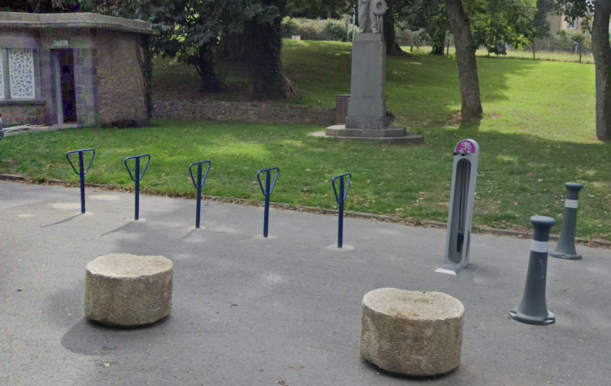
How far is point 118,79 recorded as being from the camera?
69.0ft

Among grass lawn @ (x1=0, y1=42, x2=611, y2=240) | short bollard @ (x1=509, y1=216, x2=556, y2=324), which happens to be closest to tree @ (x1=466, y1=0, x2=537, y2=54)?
grass lawn @ (x1=0, y1=42, x2=611, y2=240)

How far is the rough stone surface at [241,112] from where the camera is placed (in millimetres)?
23547

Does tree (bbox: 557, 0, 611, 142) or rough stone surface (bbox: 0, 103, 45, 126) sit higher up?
tree (bbox: 557, 0, 611, 142)

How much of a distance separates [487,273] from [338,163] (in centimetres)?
709

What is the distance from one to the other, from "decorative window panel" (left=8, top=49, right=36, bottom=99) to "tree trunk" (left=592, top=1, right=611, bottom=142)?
54.0 feet

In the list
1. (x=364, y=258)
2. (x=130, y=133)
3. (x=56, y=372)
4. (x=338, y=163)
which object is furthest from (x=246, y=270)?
(x=130, y=133)

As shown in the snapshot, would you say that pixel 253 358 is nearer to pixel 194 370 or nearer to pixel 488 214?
pixel 194 370

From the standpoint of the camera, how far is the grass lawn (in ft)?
38.7

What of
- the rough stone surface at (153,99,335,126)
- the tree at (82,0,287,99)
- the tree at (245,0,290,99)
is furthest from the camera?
the tree at (245,0,290,99)

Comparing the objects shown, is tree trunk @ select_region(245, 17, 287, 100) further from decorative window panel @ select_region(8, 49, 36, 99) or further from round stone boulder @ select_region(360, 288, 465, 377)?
round stone boulder @ select_region(360, 288, 465, 377)

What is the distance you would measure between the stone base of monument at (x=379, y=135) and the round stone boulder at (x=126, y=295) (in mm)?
12469

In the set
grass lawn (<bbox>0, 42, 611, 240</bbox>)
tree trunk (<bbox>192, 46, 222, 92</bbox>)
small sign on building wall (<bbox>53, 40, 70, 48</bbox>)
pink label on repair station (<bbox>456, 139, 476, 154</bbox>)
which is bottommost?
grass lawn (<bbox>0, 42, 611, 240</bbox>)

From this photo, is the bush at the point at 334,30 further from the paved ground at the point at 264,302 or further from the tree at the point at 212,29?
the paved ground at the point at 264,302

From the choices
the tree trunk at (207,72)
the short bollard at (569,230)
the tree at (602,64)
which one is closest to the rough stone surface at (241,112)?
the tree trunk at (207,72)
